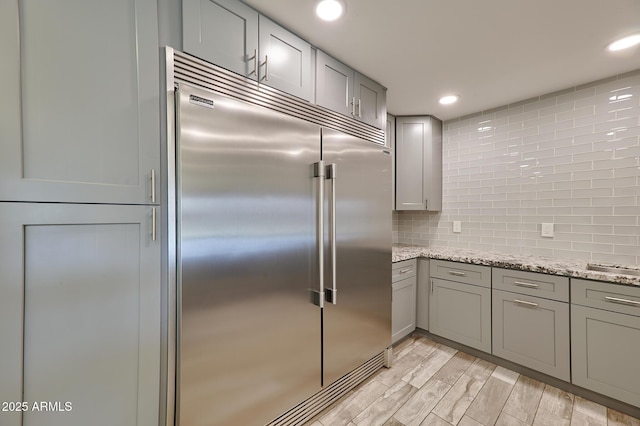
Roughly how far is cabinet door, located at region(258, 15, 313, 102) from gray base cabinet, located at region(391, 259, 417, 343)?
1648 mm

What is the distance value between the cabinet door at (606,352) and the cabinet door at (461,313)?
0.55 meters

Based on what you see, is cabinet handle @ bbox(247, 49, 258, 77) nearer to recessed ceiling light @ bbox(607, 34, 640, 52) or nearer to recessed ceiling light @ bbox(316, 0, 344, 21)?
recessed ceiling light @ bbox(316, 0, 344, 21)

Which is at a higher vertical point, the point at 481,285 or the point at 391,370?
the point at 481,285

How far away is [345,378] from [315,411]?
11.7 inches

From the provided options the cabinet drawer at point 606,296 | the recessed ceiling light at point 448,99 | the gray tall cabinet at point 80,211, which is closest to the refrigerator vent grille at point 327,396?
the gray tall cabinet at point 80,211

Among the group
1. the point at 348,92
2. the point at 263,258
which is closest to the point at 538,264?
the point at 348,92

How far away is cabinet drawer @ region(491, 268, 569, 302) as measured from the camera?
6.24ft

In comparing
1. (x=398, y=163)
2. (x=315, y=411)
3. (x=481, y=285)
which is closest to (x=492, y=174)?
(x=398, y=163)

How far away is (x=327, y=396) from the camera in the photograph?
170 centimetres

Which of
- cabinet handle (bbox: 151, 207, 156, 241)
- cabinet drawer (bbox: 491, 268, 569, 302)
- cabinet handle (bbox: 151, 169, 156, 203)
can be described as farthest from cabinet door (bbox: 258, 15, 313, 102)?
cabinet drawer (bbox: 491, 268, 569, 302)

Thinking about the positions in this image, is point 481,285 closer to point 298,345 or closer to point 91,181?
point 298,345

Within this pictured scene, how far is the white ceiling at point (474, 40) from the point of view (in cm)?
138

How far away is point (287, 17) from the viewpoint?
145 centimetres

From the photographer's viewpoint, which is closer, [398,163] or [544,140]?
[544,140]
